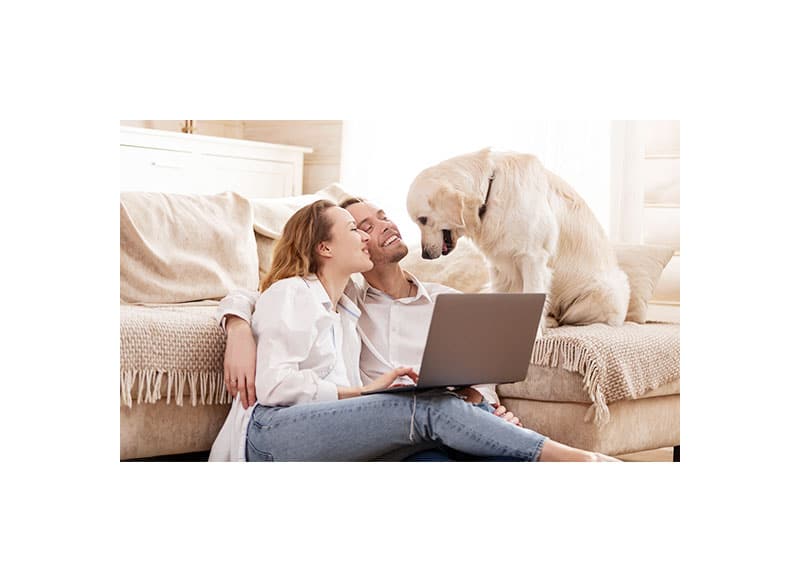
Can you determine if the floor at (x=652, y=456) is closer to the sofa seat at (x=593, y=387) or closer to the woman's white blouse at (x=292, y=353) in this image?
the sofa seat at (x=593, y=387)

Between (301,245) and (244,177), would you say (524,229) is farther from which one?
(244,177)

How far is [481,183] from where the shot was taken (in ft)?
7.59

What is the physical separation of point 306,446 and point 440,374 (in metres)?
0.32

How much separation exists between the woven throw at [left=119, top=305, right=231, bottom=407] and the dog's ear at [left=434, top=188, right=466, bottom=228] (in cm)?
63

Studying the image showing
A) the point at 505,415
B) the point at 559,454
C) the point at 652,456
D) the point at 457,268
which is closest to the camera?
the point at 559,454

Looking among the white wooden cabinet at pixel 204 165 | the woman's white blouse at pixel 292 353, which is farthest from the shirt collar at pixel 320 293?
the white wooden cabinet at pixel 204 165

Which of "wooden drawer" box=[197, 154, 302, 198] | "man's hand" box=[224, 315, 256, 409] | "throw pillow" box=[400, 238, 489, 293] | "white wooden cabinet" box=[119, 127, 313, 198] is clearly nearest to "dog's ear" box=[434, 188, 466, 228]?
"throw pillow" box=[400, 238, 489, 293]

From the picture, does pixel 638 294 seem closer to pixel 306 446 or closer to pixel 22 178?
pixel 306 446

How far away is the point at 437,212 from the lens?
7.50 feet

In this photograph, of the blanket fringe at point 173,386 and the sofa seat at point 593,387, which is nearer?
the blanket fringe at point 173,386

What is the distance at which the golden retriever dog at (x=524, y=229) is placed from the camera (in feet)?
7.54

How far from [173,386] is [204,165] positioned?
152cm

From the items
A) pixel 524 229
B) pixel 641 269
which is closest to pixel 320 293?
pixel 524 229

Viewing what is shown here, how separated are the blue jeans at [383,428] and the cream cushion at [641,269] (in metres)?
0.79
